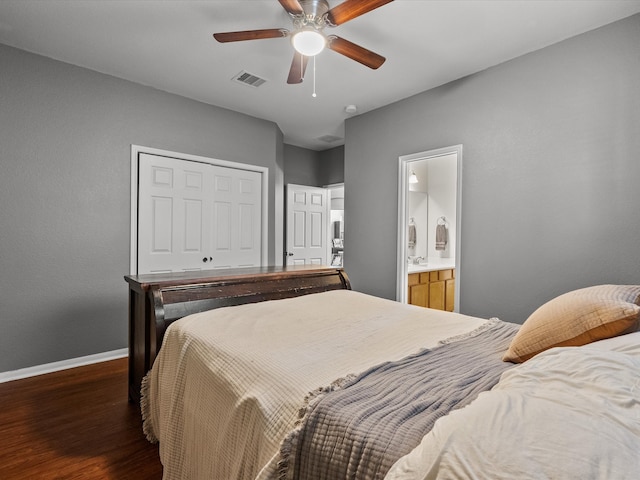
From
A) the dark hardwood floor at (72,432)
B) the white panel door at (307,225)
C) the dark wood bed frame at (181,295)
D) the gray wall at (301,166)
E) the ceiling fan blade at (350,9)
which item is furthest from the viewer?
the gray wall at (301,166)

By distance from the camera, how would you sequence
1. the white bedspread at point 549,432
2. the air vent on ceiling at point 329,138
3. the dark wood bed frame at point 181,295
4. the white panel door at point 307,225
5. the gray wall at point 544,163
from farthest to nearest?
the white panel door at point 307,225, the air vent on ceiling at point 329,138, the gray wall at point 544,163, the dark wood bed frame at point 181,295, the white bedspread at point 549,432

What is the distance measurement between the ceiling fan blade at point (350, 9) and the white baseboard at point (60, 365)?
11.5 ft

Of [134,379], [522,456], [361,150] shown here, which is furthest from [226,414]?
[361,150]

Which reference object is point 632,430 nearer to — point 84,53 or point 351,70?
point 351,70

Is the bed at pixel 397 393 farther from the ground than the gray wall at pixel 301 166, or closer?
closer

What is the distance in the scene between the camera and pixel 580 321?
1.10m

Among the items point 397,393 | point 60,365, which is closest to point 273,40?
point 397,393

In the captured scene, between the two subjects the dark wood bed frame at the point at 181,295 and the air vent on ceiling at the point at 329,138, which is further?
the air vent on ceiling at the point at 329,138

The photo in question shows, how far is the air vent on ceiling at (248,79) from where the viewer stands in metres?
3.29

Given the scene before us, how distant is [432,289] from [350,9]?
339 centimetres

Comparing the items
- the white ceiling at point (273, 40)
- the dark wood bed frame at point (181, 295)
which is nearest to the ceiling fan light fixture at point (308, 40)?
the white ceiling at point (273, 40)

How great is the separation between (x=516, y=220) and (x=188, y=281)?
107 inches

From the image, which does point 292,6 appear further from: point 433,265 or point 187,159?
point 433,265

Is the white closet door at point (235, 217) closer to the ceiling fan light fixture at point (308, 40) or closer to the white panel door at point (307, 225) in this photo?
the white panel door at point (307, 225)
